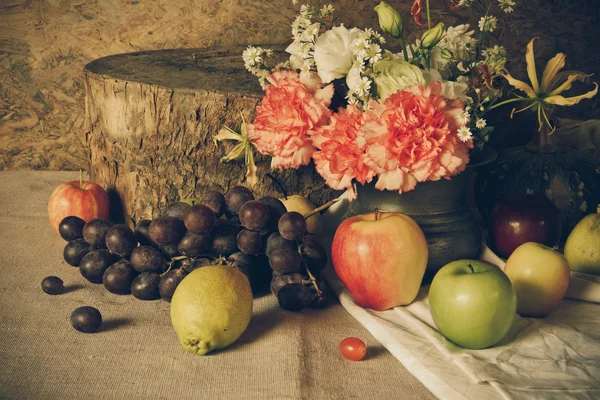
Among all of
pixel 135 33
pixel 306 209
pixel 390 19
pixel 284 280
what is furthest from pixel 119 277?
pixel 135 33

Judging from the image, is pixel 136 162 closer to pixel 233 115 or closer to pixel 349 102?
pixel 233 115

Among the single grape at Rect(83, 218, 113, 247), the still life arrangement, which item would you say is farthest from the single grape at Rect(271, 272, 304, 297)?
the single grape at Rect(83, 218, 113, 247)

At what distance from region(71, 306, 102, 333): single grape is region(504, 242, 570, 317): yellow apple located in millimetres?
889

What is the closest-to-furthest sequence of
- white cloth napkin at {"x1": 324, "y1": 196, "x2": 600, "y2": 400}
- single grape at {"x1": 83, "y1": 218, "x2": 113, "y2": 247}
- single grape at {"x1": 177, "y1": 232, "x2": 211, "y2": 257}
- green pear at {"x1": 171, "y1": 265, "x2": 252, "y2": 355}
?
white cloth napkin at {"x1": 324, "y1": 196, "x2": 600, "y2": 400} → green pear at {"x1": 171, "y1": 265, "x2": 252, "y2": 355} → single grape at {"x1": 177, "y1": 232, "x2": 211, "y2": 257} → single grape at {"x1": 83, "y1": 218, "x2": 113, "y2": 247}

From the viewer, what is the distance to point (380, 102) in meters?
1.41

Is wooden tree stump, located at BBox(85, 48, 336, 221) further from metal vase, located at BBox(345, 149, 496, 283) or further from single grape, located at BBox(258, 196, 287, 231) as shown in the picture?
metal vase, located at BBox(345, 149, 496, 283)

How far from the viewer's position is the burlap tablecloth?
1.21 meters

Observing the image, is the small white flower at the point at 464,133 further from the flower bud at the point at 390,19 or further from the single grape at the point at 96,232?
the single grape at the point at 96,232

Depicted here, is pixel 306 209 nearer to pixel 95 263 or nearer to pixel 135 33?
pixel 95 263

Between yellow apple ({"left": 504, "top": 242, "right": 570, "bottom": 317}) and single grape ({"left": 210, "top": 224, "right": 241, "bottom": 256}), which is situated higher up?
yellow apple ({"left": 504, "top": 242, "right": 570, "bottom": 317})

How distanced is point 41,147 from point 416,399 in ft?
6.46

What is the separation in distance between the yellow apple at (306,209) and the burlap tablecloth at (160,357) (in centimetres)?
24

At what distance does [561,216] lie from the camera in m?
1.81

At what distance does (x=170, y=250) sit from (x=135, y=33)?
1.25 meters
